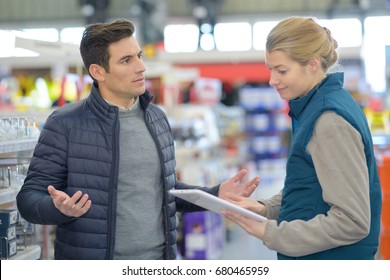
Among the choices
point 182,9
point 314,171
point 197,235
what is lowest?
point 197,235

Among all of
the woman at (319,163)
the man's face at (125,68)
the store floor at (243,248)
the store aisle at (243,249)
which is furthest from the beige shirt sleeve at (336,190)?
the store aisle at (243,249)

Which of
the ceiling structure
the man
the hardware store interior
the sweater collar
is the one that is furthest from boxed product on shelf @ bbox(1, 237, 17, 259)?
the ceiling structure

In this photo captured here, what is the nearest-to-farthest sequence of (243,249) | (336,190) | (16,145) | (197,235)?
1. (336,190)
2. (16,145)
3. (197,235)
4. (243,249)

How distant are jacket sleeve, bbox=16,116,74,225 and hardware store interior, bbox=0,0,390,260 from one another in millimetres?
192

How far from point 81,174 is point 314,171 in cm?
74

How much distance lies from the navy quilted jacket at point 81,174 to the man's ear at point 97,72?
0.06 metres

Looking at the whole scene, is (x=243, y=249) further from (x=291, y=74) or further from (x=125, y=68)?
(x=291, y=74)

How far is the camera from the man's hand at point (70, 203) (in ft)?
6.71

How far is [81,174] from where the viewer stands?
223 cm

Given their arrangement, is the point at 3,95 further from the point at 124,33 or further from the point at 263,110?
the point at 124,33

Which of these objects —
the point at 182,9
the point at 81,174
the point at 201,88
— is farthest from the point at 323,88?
the point at 182,9

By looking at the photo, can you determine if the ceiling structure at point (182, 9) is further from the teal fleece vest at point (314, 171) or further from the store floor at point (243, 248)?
the teal fleece vest at point (314, 171)

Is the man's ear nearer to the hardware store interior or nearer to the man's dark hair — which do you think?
the man's dark hair

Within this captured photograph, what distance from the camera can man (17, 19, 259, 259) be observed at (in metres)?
2.22
